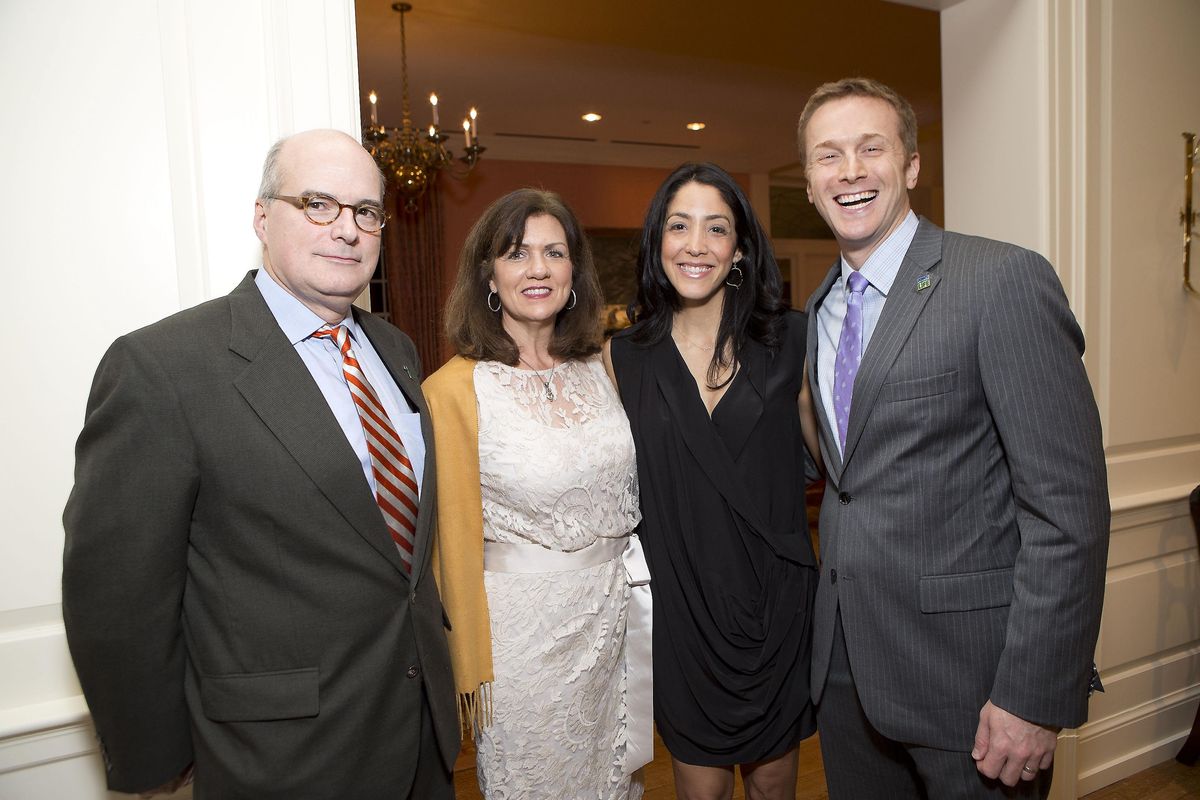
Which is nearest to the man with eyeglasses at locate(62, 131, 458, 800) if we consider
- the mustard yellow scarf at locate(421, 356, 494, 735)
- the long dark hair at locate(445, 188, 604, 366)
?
the mustard yellow scarf at locate(421, 356, 494, 735)

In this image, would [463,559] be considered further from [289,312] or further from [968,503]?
[968,503]

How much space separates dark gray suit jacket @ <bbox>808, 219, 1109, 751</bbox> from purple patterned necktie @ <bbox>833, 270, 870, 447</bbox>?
0.09 m

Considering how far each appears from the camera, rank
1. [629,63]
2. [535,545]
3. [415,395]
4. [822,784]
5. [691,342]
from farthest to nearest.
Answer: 1. [629,63]
2. [822,784]
3. [691,342]
4. [535,545]
5. [415,395]

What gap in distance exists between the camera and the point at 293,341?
148 centimetres

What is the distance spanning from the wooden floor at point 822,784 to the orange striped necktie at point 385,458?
1.88m

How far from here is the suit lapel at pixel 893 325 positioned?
1550mm

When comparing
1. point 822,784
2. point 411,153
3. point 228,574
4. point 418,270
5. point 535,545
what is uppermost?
point 411,153

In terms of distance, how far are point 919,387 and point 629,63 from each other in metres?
5.24

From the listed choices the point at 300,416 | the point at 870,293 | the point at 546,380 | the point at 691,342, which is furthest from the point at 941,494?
the point at 300,416

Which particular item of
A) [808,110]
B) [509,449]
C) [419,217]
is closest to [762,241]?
[808,110]

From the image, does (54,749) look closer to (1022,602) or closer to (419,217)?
(1022,602)

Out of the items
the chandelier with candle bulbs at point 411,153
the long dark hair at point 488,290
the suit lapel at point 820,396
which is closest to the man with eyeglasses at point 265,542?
the long dark hair at point 488,290

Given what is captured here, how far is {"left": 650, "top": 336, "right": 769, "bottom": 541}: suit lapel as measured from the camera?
1938 millimetres

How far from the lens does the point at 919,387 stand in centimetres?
151
